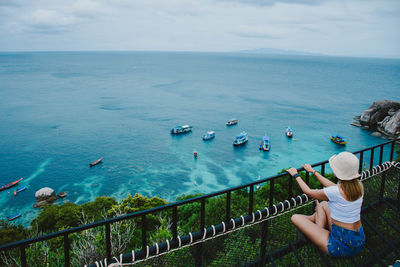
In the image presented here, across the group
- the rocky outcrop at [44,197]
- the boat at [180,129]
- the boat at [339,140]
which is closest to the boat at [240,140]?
the boat at [180,129]

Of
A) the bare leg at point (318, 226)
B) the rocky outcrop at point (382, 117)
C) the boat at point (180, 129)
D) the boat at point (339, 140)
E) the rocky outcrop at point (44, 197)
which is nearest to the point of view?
the bare leg at point (318, 226)

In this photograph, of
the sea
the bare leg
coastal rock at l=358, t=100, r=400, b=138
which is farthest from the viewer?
coastal rock at l=358, t=100, r=400, b=138

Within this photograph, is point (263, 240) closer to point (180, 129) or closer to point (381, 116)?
point (180, 129)

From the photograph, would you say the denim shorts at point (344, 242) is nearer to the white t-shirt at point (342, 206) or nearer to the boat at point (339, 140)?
the white t-shirt at point (342, 206)

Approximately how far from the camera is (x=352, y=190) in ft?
10.8

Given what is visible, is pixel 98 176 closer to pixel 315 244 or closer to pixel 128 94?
pixel 315 244

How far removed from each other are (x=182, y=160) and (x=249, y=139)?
14.1 m

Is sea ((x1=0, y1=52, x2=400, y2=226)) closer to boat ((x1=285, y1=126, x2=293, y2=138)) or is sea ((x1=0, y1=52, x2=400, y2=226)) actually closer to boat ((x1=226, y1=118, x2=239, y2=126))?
boat ((x1=285, y1=126, x2=293, y2=138))

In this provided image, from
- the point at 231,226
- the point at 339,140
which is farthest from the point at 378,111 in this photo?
the point at 231,226

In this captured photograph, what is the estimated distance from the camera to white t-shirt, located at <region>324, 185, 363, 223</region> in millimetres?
3328

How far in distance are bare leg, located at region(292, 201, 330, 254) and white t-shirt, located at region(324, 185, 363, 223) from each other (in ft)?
0.97

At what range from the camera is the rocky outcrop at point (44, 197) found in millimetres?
31812

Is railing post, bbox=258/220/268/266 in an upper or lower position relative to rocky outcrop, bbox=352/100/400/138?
upper

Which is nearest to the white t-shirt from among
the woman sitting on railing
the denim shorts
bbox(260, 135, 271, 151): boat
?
the woman sitting on railing
